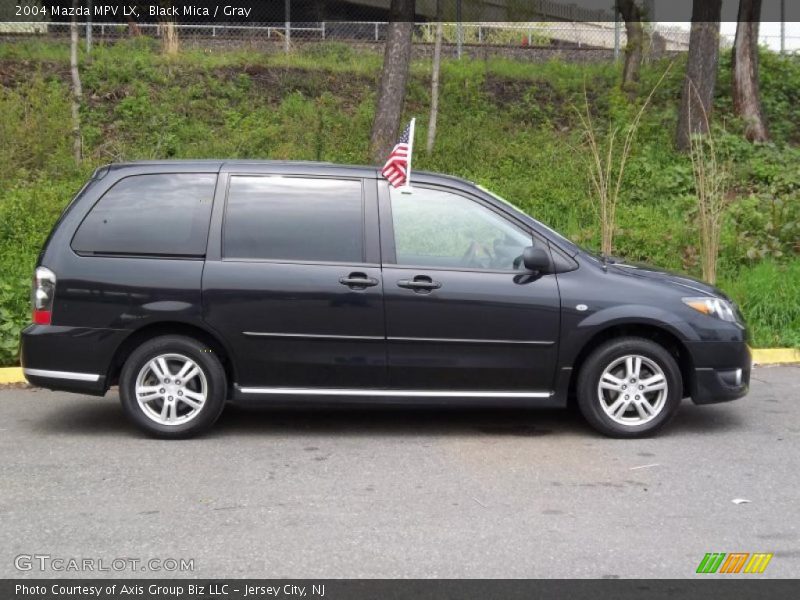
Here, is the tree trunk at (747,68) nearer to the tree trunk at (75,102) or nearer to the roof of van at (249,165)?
the tree trunk at (75,102)

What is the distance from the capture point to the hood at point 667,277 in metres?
6.70

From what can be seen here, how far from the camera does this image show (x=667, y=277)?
6.83m

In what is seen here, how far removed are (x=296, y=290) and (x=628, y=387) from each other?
2297 millimetres

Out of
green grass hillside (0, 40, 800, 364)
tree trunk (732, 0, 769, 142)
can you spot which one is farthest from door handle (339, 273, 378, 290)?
tree trunk (732, 0, 769, 142)

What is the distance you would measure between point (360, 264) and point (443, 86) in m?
11.9

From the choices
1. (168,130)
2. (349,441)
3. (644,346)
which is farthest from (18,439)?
(168,130)

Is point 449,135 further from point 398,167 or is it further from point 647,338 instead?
point 647,338

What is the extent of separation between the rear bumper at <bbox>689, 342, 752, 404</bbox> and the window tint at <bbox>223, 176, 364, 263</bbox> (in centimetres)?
236

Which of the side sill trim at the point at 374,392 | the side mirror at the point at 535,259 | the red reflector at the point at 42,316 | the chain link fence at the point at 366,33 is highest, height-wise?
the chain link fence at the point at 366,33

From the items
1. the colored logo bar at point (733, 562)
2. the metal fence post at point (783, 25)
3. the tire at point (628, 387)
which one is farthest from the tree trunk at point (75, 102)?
the metal fence post at point (783, 25)

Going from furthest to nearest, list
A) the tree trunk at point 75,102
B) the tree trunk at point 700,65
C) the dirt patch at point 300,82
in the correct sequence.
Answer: the dirt patch at point 300,82 < the tree trunk at point 700,65 < the tree trunk at point 75,102

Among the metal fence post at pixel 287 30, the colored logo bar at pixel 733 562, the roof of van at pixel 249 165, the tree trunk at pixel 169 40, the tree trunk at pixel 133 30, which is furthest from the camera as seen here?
the metal fence post at pixel 287 30

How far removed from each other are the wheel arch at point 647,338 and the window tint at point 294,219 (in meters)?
1.63

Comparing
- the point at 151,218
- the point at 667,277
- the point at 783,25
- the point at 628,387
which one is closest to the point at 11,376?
the point at 151,218
